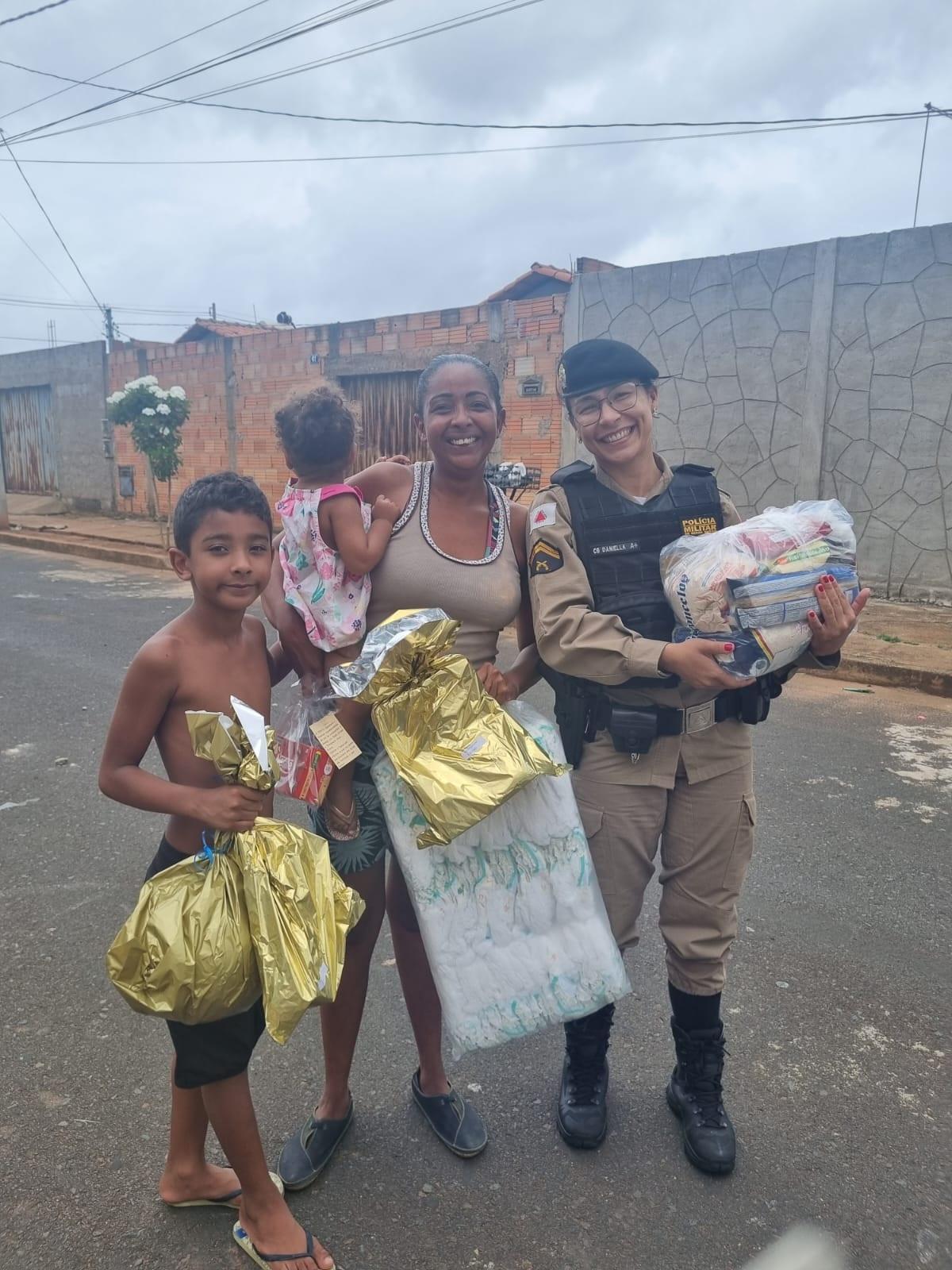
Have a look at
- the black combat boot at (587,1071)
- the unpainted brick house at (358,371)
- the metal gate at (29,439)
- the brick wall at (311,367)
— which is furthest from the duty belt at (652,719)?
the metal gate at (29,439)

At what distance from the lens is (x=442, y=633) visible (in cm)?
176

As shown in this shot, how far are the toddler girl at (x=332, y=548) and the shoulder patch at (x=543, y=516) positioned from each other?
1.02ft

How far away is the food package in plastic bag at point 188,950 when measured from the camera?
156 cm

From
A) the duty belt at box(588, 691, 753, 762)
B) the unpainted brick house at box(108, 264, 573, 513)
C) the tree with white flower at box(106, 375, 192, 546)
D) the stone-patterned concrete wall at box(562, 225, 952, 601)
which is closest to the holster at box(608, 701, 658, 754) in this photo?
the duty belt at box(588, 691, 753, 762)

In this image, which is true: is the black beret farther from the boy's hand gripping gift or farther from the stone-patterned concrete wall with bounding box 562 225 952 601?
the stone-patterned concrete wall with bounding box 562 225 952 601

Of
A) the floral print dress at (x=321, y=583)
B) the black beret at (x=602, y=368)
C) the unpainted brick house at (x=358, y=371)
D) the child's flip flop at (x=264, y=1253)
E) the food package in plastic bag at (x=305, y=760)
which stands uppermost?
the unpainted brick house at (x=358, y=371)

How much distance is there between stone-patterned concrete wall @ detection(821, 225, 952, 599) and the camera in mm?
7781

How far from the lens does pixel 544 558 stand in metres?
1.99

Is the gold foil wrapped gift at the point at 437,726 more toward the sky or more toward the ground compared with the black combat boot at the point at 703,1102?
more toward the sky

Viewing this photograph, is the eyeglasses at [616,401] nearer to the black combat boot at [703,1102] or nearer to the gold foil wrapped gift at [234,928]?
the gold foil wrapped gift at [234,928]

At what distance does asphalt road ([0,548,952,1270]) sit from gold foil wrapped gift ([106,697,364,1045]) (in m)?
0.63

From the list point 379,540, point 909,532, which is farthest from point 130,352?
point 379,540

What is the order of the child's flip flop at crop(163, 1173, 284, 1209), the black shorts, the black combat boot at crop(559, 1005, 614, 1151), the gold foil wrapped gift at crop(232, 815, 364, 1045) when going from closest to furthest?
the gold foil wrapped gift at crop(232, 815, 364, 1045), the black shorts, the child's flip flop at crop(163, 1173, 284, 1209), the black combat boot at crop(559, 1005, 614, 1151)

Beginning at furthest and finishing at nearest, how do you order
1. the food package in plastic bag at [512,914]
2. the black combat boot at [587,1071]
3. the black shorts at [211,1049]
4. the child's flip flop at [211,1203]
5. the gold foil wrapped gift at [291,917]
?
the black combat boot at [587,1071], the child's flip flop at [211,1203], the food package in plastic bag at [512,914], the black shorts at [211,1049], the gold foil wrapped gift at [291,917]
